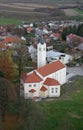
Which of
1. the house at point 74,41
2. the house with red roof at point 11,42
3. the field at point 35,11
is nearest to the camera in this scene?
the house with red roof at point 11,42

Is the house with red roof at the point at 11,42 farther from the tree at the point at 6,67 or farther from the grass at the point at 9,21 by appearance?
the grass at the point at 9,21

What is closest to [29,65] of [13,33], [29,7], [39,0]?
[13,33]

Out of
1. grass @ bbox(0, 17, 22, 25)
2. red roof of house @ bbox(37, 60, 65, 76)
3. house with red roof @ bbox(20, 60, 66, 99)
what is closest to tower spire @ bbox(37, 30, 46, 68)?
red roof of house @ bbox(37, 60, 65, 76)

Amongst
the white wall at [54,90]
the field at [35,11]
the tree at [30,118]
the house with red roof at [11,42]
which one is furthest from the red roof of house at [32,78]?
the field at [35,11]

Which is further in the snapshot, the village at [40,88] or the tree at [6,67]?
the tree at [6,67]

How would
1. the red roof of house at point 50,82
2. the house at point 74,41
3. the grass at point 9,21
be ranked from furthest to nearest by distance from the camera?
the grass at point 9,21 → the house at point 74,41 → the red roof of house at point 50,82

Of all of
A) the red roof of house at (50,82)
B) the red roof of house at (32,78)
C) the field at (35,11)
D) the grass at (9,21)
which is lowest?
the field at (35,11)

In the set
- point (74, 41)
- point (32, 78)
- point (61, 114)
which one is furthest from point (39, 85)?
point (74, 41)

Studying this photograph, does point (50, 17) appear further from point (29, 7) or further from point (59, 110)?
point (59, 110)
